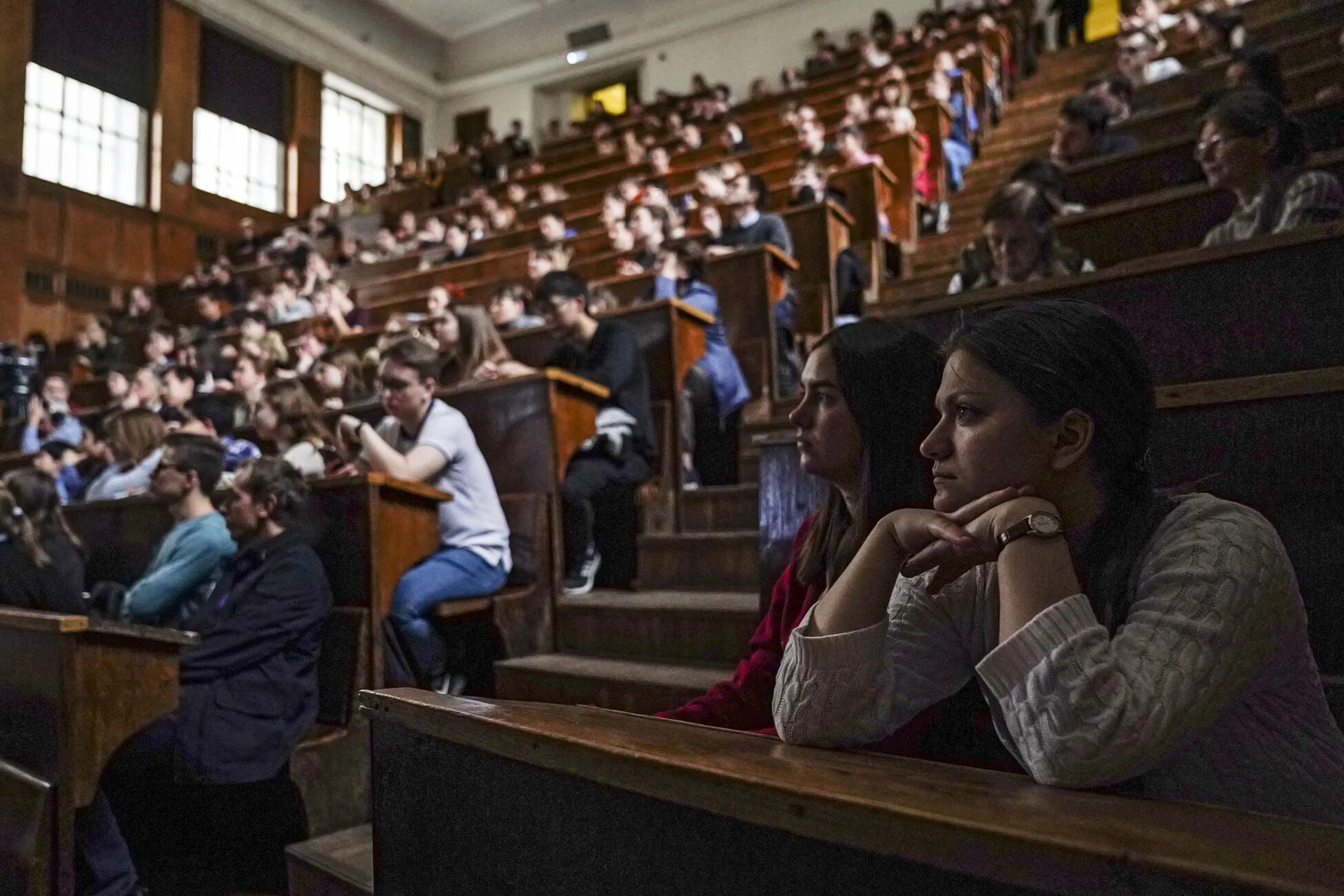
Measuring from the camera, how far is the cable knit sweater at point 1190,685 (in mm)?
372

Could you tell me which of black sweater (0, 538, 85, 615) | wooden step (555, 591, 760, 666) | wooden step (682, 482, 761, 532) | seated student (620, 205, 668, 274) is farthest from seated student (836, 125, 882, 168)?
black sweater (0, 538, 85, 615)

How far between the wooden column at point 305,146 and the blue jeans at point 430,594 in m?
5.13

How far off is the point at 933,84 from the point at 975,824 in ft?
10.0

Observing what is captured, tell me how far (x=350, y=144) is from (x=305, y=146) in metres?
0.48

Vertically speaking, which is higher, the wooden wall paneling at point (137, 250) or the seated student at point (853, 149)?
the wooden wall paneling at point (137, 250)

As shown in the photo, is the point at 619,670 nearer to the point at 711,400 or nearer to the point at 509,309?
the point at 711,400

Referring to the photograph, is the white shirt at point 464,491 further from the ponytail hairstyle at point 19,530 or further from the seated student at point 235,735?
the ponytail hairstyle at point 19,530

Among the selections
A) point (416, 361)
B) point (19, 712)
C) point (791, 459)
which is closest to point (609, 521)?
point (416, 361)

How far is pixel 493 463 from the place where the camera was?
58.9 inches

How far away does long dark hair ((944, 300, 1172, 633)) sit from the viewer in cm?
44

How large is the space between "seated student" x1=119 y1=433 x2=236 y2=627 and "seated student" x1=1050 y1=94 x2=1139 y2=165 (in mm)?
1478

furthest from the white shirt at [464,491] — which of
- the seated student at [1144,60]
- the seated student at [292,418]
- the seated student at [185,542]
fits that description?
the seated student at [1144,60]

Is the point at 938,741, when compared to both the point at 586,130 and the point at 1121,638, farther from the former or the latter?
the point at 586,130

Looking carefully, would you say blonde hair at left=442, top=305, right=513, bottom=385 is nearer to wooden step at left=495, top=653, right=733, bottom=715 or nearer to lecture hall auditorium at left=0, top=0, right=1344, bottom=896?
lecture hall auditorium at left=0, top=0, right=1344, bottom=896
